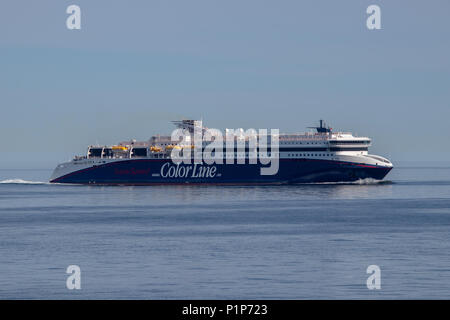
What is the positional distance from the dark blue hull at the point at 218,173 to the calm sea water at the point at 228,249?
2370 centimetres

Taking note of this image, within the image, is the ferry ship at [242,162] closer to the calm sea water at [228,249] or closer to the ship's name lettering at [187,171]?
the ship's name lettering at [187,171]

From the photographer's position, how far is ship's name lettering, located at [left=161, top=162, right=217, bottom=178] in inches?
4166

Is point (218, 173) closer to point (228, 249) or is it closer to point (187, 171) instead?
point (187, 171)

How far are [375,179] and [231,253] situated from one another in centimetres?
6658

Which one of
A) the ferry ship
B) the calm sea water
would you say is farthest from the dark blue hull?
the calm sea water

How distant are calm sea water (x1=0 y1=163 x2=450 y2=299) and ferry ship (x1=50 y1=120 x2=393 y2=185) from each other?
2397cm

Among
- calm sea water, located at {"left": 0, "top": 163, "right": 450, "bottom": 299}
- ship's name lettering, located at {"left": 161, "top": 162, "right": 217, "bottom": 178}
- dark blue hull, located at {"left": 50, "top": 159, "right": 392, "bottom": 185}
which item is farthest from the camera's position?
ship's name lettering, located at {"left": 161, "top": 162, "right": 217, "bottom": 178}

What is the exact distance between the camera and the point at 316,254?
3994 cm

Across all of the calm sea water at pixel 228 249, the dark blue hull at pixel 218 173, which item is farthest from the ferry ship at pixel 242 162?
the calm sea water at pixel 228 249

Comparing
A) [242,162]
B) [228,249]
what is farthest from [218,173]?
[228,249]

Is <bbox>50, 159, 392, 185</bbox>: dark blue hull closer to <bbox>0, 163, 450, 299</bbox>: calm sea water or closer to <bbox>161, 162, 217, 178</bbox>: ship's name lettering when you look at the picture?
<bbox>161, 162, 217, 178</bbox>: ship's name lettering

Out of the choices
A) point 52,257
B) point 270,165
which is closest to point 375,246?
point 52,257

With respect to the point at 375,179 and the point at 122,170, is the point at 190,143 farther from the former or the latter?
the point at 375,179

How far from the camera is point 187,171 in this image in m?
108
